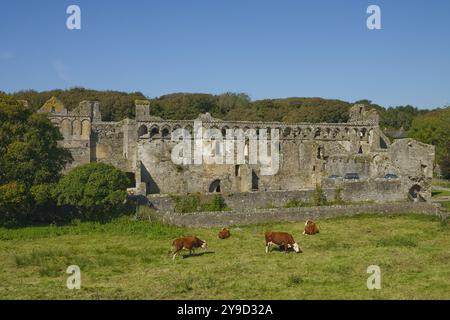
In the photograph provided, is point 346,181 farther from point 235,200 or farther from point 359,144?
point 359,144

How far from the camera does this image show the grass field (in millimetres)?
14352

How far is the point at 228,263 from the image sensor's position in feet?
59.6

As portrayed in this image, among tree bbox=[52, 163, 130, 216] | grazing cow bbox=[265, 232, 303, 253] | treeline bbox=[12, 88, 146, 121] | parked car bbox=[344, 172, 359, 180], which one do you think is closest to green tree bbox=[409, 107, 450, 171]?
parked car bbox=[344, 172, 359, 180]

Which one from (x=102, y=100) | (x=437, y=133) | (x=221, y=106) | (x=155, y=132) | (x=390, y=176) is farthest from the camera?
(x=221, y=106)

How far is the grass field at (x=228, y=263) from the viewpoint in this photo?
14352mm

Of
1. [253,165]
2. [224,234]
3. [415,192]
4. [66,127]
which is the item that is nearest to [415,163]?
[415,192]

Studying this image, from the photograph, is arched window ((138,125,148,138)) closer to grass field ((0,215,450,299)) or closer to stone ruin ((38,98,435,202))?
stone ruin ((38,98,435,202))

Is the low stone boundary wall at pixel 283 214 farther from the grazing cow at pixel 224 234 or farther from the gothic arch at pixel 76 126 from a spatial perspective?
the gothic arch at pixel 76 126

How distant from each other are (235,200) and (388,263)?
1292 cm

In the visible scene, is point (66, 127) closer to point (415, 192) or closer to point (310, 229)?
point (310, 229)

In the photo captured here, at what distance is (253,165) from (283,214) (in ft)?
37.3

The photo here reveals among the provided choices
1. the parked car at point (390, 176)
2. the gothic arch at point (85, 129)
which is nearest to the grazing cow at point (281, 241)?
the parked car at point (390, 176)

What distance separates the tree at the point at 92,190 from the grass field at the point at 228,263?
1140 millimetres
